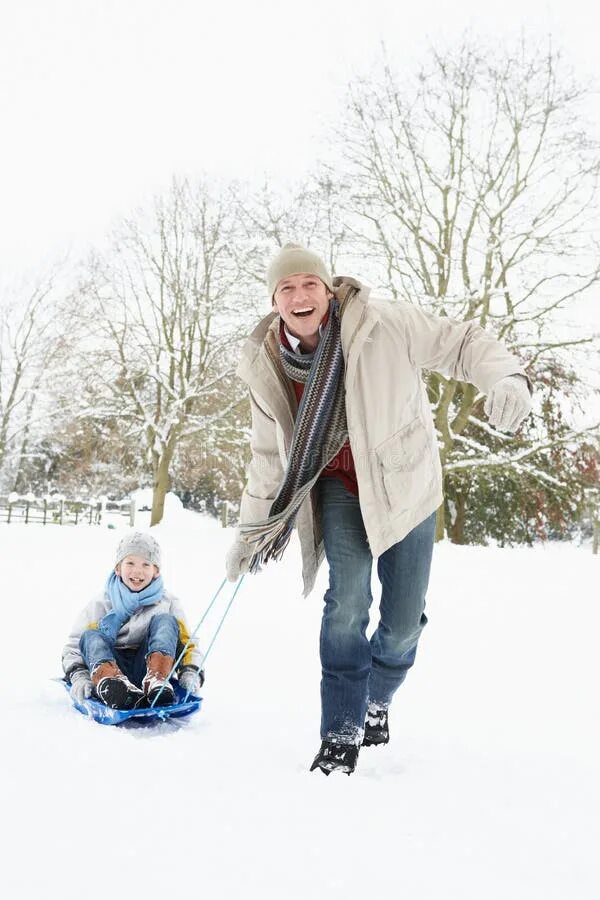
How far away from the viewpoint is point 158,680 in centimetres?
335

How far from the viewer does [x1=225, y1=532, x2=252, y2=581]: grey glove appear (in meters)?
2.92

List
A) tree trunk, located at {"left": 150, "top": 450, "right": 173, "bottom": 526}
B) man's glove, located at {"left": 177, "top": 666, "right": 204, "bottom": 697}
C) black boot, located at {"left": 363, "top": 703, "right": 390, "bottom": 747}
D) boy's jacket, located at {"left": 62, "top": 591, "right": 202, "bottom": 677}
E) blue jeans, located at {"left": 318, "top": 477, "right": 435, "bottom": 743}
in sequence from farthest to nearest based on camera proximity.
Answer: tree trunk, located at {"left": 150, "top": 450, "right": 173, "bottom": 526} → boy's jacket, located at {"left": 62, "top": 591, "right": 202, "bottom": 677} → man's glove, located at {"left": 177, "top": 666, "right": 204, "bottom": 697} → black boot, located at {"left": 363, "top": 703, "right": 390, "bottom": 747} → blue jeans, located at {"left": 318, "top": 477, "right": 435, "bottom": 743}

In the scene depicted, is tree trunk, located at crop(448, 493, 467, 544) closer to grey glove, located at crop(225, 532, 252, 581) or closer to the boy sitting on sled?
the boy sitting on sled

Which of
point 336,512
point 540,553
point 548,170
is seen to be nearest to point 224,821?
point 336,512

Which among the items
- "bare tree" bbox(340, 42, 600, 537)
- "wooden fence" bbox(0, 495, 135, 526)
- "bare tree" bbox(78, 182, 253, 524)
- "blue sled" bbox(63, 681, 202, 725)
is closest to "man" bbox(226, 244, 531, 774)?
"blue sled" bbox(63, 681, 202, 725)

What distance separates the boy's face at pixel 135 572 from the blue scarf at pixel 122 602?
2 cm

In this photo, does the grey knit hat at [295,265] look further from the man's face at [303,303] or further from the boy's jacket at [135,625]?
the boy's jacket at [135,625]

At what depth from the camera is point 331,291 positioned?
9.21 feet

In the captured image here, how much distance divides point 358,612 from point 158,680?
3.80 feet

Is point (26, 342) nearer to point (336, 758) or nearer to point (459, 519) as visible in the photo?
point (459, 519)

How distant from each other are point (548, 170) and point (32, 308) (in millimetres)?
16960

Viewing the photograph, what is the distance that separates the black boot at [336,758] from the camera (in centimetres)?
244

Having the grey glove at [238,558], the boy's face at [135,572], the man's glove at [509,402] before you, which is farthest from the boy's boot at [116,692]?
the man's glove at [509,402]

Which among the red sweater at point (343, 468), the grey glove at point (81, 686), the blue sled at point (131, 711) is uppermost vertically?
the red sweater at point (343, 468)
